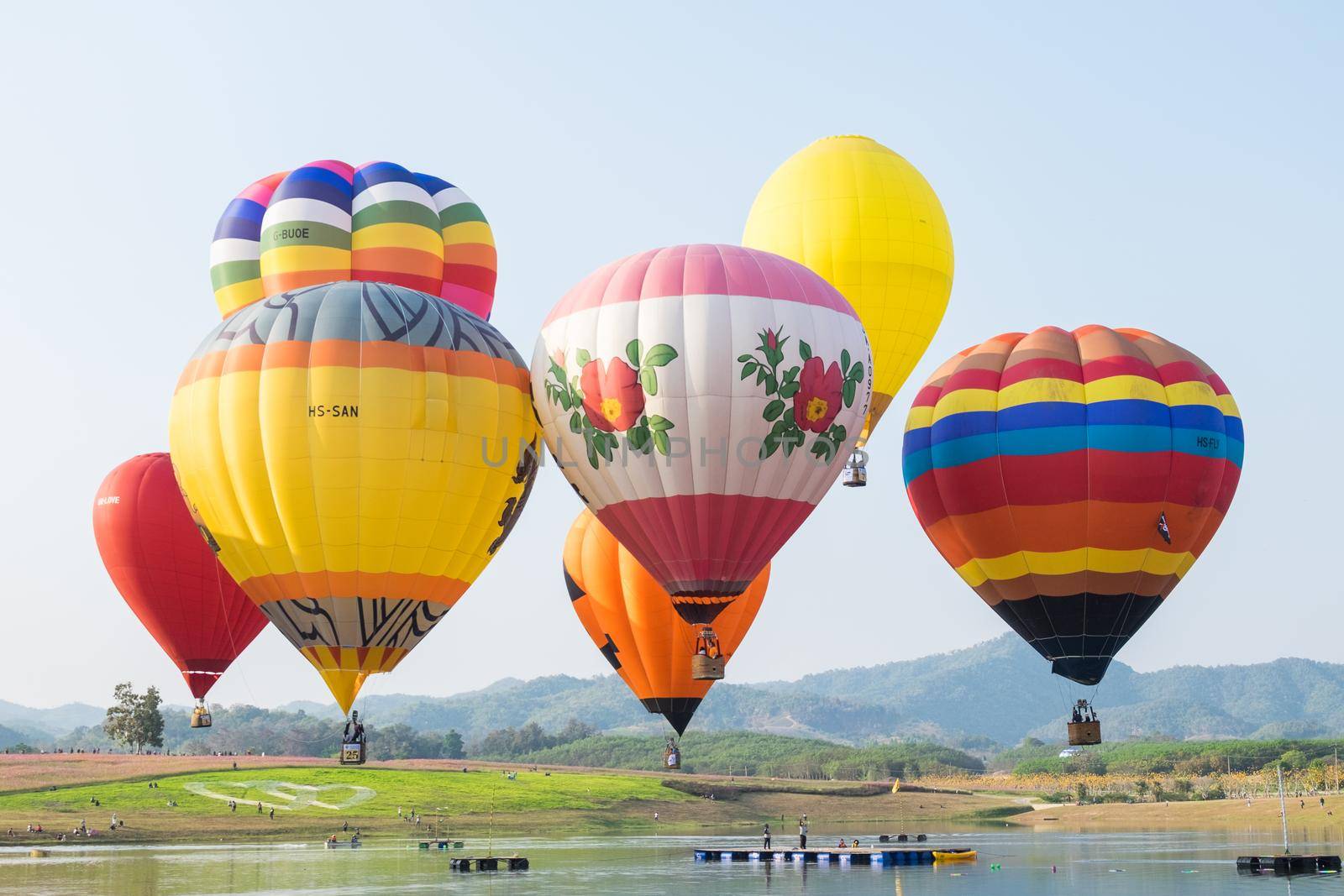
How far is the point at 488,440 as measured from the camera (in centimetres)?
3062

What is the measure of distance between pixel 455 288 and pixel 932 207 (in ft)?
41.0

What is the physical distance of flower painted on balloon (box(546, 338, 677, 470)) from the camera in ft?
94.2

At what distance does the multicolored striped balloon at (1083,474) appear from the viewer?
32.0 metres

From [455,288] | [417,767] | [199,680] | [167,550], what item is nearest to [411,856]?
[199,680]

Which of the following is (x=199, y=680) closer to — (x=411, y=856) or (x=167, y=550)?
(x=167, y=550)

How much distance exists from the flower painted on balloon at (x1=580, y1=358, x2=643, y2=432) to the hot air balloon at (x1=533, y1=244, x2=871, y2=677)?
0.02 m

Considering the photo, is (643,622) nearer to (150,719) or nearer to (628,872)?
(628,872)

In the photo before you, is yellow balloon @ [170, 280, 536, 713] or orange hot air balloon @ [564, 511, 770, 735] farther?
orange hot air balloon @ [564, 511, 770, 735]

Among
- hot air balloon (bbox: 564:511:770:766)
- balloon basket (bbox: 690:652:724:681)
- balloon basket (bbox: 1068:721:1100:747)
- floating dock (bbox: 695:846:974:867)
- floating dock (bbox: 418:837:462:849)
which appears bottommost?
floating dock (bbox: 418:837:462:849)

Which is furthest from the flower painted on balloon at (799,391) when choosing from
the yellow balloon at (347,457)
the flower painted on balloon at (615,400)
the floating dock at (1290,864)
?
the floating dock at (1290,864)

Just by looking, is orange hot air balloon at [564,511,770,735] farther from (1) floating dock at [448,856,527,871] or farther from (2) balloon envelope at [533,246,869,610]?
(2) balloon envelope at [533,246,869,610]

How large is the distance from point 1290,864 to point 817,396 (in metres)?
18.9

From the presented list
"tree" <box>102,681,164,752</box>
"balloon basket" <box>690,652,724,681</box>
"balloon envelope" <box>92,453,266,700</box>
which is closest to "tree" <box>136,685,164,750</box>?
"tree" <box>102,681,164,752</box>

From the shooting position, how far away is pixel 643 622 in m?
38.8
